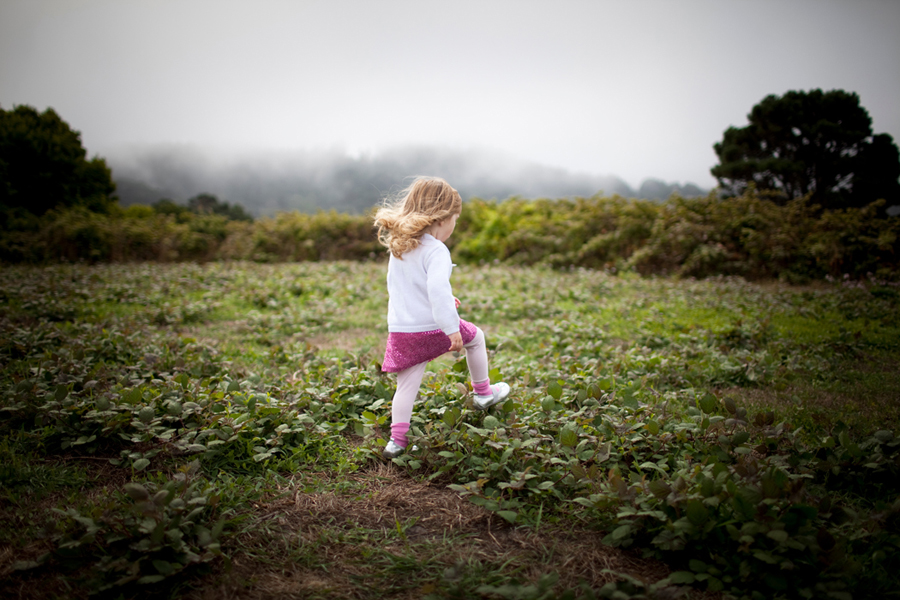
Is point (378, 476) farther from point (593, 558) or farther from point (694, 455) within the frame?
point (694, 455)

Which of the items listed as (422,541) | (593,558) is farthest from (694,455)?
(422,541)

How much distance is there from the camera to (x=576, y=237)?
11133 mm

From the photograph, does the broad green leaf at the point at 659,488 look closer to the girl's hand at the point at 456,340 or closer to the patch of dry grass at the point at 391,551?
the patch of dry grass at the point at 391,551

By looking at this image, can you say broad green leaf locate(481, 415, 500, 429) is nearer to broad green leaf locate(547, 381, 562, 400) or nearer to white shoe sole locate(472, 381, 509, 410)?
white shoe sole locate(472, 381, 509, 410)

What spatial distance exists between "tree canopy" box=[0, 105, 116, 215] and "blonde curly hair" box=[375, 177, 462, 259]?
18601 mm

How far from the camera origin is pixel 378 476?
2.26 m

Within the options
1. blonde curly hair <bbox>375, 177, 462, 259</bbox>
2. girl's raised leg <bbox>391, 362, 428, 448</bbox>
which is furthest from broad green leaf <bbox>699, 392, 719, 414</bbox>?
blonde curly hair <bbox>375, 177, 462, 259</bbox>

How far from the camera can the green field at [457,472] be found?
5.03 ft

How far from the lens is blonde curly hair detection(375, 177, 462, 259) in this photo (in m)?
2.30

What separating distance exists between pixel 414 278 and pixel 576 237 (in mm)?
9559

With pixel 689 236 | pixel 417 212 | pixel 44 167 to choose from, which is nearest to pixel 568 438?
pixel 417 212

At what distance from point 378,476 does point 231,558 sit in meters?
0.76

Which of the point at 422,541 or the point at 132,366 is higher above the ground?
the point at 132,366

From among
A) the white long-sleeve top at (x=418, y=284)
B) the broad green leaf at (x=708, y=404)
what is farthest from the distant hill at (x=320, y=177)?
the broad green leaf at (x=708, y=404)
